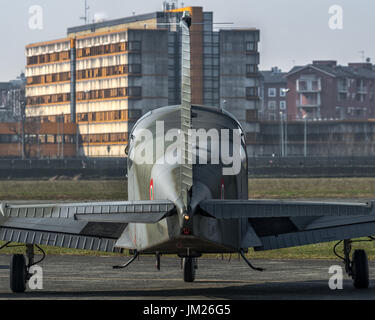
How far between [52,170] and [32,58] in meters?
90.8

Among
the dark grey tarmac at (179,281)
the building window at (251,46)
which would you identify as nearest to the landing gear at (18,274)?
the dark grey tarmac at (179,281)

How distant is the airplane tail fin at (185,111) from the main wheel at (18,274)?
5184 millimetres

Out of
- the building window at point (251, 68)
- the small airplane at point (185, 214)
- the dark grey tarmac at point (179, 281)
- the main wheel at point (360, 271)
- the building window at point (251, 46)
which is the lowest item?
the dark grey tarmac at point (179, 281)

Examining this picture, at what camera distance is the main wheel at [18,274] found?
1817 centimetres

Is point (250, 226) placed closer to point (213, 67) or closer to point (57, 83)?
point (213, 67)

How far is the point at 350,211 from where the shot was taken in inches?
577

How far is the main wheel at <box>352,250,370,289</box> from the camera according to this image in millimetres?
18672

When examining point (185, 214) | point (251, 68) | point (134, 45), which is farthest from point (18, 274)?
point (251, 68)

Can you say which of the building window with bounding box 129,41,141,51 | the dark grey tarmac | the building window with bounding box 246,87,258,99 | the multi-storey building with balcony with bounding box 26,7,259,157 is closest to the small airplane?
the dark grey tarmac

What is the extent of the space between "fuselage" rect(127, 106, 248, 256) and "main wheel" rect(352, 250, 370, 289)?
278 cm

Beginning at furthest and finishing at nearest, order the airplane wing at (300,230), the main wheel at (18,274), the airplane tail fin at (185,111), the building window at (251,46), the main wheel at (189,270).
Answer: the building window at (251,46)
the main wheel at (189,270)
the main wheel at (18,274)
the airplane wing at (300,230)
the airplane tail fin at (185,111)

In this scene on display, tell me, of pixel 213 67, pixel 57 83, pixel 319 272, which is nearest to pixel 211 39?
pixel 213 67

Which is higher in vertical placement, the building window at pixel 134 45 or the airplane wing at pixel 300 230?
the building window at pixel 134 45

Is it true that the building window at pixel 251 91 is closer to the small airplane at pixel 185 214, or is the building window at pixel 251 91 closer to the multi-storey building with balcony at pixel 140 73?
the multi-storey building with balcony at pixel 140 73
